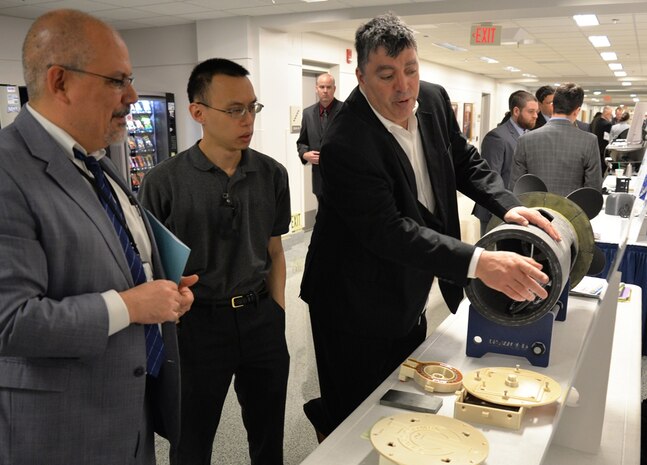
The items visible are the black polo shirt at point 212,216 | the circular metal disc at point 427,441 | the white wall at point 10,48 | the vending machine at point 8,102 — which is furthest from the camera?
the white wall at point 10,48

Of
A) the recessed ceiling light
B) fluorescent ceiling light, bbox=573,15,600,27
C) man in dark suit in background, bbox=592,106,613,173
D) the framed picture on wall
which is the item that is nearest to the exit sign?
fluorescent ceiling light, bbox=573,15,600,27

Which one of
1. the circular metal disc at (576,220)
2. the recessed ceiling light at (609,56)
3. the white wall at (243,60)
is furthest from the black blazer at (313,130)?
the recessed ceiling light at (609,56)

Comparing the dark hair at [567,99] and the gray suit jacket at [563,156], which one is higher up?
the dark hair at [567,99]

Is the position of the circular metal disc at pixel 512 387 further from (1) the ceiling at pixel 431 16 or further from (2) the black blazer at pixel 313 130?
(1) the ceiling at pixel 431 16

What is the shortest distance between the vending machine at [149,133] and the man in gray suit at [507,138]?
4184mm

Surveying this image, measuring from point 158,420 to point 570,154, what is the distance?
12.0ft

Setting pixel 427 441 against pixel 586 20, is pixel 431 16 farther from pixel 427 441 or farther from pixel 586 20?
pixel 427 441

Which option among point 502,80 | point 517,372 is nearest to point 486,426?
point 517,372

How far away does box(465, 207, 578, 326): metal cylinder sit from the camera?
1.38 metres

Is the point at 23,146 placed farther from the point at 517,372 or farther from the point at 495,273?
the point at 517,372

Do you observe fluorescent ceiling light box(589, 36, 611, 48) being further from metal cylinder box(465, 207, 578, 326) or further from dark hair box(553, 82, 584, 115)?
metal cylinder box(465, 207, 578, 326)

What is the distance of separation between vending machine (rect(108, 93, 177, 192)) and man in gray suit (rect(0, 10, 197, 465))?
6041 mm

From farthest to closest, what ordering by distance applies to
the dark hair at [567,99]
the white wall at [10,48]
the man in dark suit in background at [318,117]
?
1. the white wall at [10,48]
2. the man in dark suit in background at [318,117]
3. the dark hair at [567,99]

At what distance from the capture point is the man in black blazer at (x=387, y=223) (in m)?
1.52
